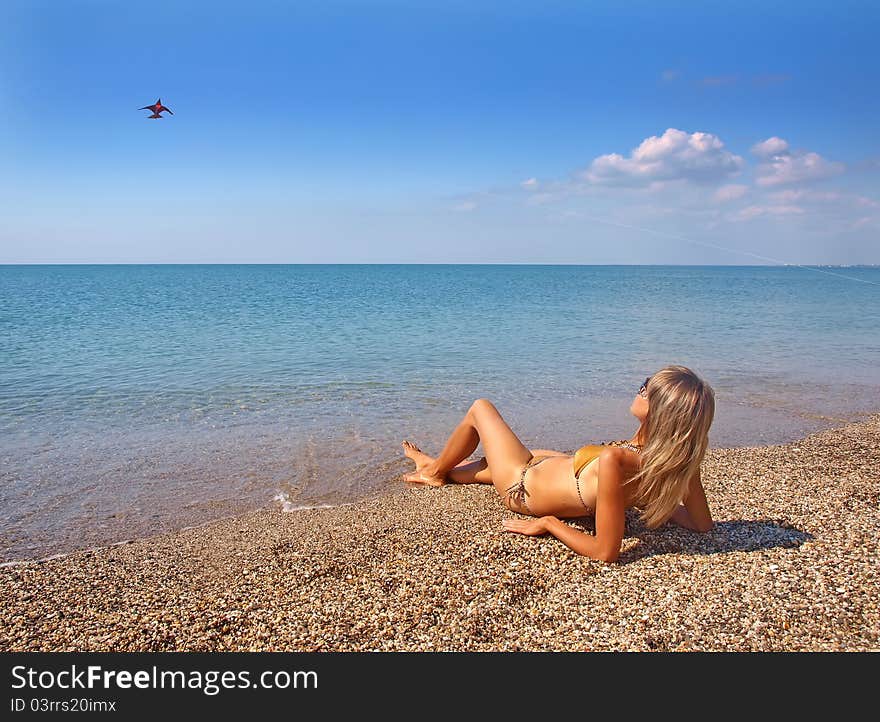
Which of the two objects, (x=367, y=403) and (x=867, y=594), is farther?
(x=367, y=403)

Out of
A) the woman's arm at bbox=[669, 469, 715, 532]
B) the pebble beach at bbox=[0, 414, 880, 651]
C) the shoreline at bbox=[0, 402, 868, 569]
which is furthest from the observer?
the shoreline at bbox=[0, 402, 868, 569]

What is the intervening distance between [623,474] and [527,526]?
99 centimetres

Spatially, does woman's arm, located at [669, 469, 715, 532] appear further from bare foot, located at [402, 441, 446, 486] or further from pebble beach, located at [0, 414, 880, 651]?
bare foot, located at [402, 441, 446, 486]

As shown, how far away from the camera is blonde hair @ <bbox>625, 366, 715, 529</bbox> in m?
4.16

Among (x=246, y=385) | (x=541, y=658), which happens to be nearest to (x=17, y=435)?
(x=246, y=385)

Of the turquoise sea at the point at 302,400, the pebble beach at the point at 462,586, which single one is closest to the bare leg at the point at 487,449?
the pebble beach at the point at 462,586

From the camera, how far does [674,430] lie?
4.20m

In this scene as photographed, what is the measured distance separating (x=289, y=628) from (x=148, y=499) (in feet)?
12.6

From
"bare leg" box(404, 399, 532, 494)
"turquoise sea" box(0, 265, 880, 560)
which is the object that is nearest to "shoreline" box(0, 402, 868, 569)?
"turquoise sea" box(0, 265, 880, 560)

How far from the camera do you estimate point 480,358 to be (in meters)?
16.1

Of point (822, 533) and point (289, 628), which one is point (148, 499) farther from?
point (822, 533)

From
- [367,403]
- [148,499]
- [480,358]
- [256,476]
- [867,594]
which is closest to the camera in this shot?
[867,594]

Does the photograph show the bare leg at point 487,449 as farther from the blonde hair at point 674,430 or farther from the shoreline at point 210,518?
the blonde hair at point 674,430

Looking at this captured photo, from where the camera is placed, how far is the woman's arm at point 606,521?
4.27 meters
